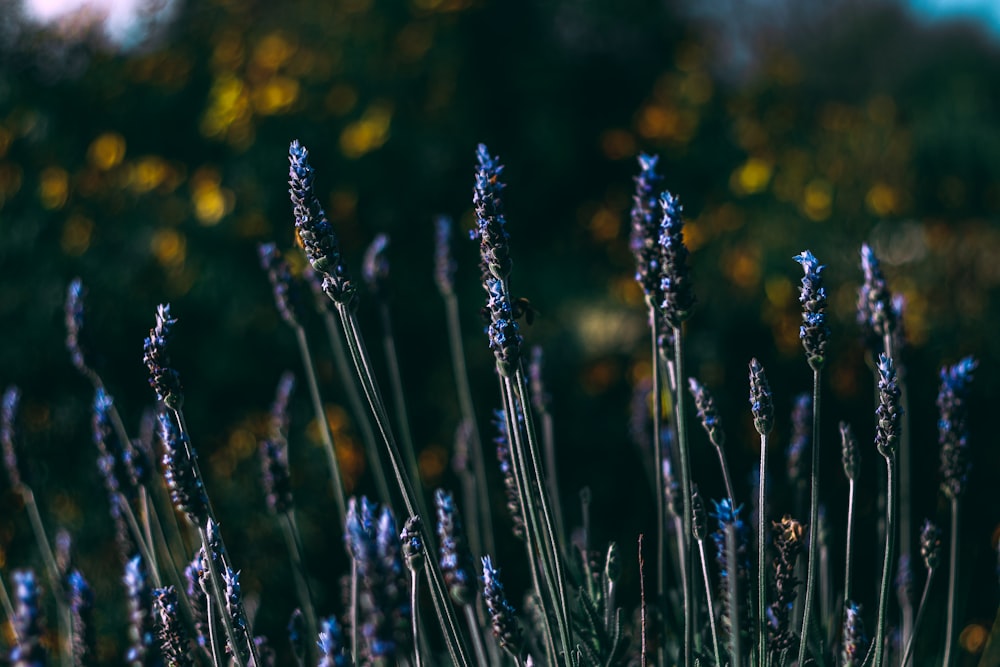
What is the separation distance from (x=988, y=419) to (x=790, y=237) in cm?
129

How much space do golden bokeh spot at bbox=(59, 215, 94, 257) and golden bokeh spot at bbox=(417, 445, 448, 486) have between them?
1.85 m

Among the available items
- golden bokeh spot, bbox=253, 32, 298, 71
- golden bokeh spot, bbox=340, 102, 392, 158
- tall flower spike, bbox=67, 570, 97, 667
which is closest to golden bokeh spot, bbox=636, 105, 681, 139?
golden bokeh spot, bbox=340, 102, 392, 158

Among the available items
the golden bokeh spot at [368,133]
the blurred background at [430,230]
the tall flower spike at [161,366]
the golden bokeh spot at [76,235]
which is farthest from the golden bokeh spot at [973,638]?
the golden bokeh spot at [76,235]

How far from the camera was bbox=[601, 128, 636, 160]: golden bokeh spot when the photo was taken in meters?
5.18

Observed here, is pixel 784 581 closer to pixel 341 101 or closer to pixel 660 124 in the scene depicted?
pixel 341 101

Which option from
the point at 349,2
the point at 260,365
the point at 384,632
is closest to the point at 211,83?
the point at 349,2

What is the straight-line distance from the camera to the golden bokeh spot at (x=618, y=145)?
518 cm

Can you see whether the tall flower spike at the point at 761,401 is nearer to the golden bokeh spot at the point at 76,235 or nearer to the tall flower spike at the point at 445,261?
the tall flower spike at the point at 445,261

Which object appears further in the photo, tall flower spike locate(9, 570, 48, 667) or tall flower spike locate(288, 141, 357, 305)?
tall flower spike locate(288, 141, 357, 305)

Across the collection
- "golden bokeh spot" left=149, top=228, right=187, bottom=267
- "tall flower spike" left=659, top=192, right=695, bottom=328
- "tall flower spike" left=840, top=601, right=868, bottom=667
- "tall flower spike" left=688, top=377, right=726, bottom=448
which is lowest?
"tall flower spike" left=840, top=601, right=868, bottom=667

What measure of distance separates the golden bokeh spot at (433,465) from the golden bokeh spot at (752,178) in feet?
7.33

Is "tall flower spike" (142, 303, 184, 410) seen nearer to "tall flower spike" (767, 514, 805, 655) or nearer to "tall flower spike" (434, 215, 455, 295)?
"tall flower spike" (434, 215, 455, 295)

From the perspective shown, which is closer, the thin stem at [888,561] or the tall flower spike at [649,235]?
the thin stem at [888,561]

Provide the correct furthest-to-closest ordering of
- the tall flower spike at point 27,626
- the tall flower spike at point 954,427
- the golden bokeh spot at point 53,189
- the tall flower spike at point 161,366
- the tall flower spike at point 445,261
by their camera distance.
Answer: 1. the golden bokeh spot at point 53,189
2. the tall flower spike at point 445,261
3. the tall flower spike at point 954,427
4. the tall flower spike at point 161,366
5. the tall flower spike at point 27,626
